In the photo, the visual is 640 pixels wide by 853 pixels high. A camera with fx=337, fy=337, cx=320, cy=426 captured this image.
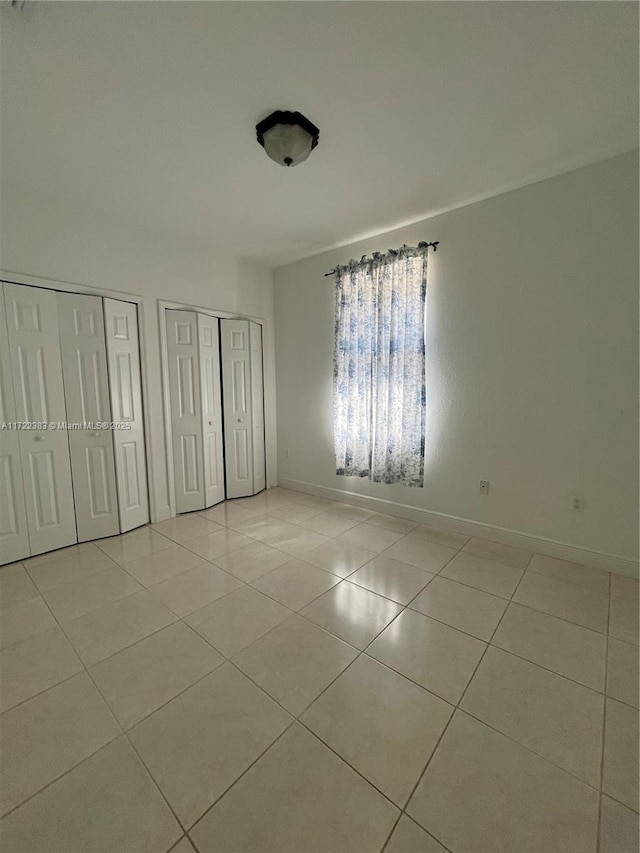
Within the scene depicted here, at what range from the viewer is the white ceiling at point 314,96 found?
4.46ft

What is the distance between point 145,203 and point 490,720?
382 cm

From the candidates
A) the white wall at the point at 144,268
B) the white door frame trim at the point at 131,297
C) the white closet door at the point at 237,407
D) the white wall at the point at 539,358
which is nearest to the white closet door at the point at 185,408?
the white wall at the point at 144,268

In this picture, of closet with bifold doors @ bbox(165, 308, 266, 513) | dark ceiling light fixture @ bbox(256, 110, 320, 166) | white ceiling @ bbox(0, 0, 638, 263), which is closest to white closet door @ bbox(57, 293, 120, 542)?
closet with bifold doors @ bbox(165, 308, 266, 513)

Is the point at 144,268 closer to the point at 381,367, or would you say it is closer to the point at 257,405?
the point at 257,405

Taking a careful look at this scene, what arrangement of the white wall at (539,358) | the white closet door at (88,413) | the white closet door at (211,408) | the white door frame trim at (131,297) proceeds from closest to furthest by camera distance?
the white wall at (539,358) < the white door frame trim at (131,297) < the white closet door at (88,413) < the white closet door at (211,408)

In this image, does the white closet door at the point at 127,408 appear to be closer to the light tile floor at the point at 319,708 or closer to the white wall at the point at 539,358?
the light tile floor at the point at 319,708

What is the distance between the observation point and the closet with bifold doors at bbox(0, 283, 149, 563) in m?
2.53

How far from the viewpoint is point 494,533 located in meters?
2.85

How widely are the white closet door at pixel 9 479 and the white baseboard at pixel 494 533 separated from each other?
2.76m

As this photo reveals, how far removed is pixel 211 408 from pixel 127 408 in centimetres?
87

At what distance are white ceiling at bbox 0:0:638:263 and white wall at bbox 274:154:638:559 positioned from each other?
12.0 inches

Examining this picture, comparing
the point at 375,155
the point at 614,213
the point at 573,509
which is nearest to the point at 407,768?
the point at 573,509

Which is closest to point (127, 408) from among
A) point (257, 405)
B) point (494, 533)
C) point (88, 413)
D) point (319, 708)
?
point (88, 413)

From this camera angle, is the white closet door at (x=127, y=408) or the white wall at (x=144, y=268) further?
the white closet door at (x=127, y=408)
